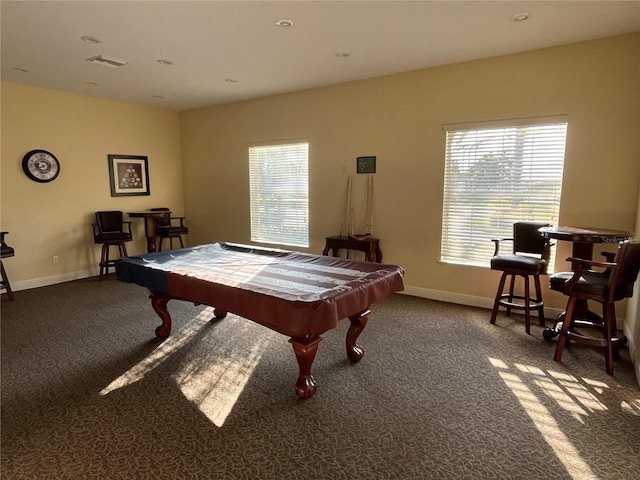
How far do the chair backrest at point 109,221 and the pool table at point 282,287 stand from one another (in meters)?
2.86

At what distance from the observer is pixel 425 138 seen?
441cm

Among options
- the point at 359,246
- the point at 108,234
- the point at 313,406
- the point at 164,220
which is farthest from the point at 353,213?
the point at 108,234

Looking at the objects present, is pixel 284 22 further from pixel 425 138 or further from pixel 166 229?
pixel 166 229

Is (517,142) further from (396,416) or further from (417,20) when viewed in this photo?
(396,416)

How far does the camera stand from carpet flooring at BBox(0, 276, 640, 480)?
188cm

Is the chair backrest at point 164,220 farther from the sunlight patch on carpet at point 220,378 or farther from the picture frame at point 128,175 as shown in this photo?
the sunlight patch on carpet at point 220,378

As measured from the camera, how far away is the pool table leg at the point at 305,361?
238 centimetres

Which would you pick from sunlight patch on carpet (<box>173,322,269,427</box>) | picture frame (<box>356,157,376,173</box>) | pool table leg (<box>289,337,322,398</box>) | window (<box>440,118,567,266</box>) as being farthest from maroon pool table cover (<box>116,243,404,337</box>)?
picture frame (<box>356,157,376,173</box>)

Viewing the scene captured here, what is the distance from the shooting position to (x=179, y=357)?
9.95 ft

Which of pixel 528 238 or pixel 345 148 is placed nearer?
pixel 528 238

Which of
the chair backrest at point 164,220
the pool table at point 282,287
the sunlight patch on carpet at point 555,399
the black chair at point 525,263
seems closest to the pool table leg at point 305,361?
the pool table at point 282,287

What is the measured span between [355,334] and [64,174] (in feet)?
16.3

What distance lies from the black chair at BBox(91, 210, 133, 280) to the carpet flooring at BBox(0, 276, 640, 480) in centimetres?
193

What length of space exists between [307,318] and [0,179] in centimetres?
503
